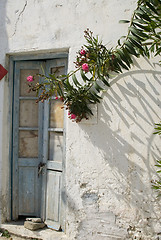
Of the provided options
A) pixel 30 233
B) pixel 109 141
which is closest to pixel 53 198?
pixel 30 233

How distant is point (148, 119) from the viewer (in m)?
3.40

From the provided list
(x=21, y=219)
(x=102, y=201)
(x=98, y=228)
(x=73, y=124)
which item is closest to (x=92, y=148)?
(x=73, y=124)

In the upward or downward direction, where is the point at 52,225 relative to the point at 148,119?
downward

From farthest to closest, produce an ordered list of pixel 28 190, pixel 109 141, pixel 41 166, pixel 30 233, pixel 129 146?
1. pixel 28 190
2. pixel 41 166
3. pixel 30 233
4. pixel 109 141
5. pixel 129 146

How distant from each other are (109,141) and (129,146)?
0.24 m

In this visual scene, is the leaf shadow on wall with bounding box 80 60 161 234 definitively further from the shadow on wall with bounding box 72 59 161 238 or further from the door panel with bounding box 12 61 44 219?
the door panel with bounding box 12 61 44 219

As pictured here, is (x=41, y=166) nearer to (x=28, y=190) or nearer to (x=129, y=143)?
(x=28, y=190)

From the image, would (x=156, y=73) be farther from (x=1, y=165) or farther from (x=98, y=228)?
(x=1, y=165)

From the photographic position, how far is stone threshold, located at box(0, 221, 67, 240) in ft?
12.5

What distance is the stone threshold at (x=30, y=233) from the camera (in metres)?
3.81

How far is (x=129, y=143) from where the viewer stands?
3.49 metres

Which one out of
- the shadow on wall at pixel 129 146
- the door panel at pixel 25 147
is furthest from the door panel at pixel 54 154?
the shadow on wall at pixel 129 146

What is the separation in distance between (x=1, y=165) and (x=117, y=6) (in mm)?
2464

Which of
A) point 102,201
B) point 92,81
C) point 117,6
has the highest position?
point 117,6
